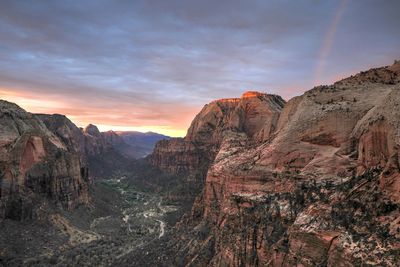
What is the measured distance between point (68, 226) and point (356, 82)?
4749 centimetres

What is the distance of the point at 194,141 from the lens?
11962 centimetres

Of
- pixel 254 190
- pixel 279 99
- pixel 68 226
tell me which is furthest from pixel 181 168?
pixel 254 190

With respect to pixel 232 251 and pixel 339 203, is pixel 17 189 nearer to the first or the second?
pixel 232 251

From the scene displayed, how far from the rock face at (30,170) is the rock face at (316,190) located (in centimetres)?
2962

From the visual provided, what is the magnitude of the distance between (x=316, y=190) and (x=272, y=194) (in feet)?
16.4

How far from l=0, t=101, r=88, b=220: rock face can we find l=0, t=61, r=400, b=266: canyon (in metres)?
0.19

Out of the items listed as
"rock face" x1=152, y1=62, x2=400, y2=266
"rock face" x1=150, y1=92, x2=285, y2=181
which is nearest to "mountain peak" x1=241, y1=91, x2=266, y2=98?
"rock face" x1=150, y1=92, x2=285, y2=181

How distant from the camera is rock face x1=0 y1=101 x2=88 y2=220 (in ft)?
184

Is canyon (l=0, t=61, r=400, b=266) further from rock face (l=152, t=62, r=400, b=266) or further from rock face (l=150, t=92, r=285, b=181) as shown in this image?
rock face (l=150, t=92, r=285, b=181)

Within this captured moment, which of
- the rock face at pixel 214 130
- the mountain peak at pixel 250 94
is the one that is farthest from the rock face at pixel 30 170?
the mountain peak at pixel 250 94

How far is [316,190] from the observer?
25953mm

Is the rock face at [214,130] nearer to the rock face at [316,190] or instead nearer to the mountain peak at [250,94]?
the mountain peak at [250,94]

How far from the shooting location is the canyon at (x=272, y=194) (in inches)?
811

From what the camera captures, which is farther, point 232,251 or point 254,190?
point 254,190
